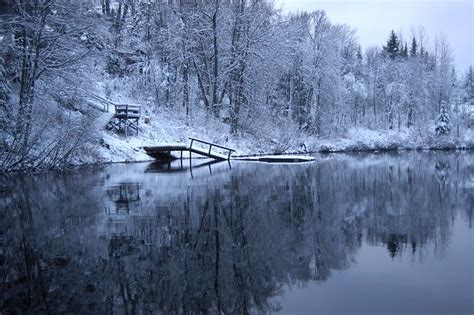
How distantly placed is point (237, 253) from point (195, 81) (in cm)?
3842

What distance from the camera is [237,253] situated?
23.7ft

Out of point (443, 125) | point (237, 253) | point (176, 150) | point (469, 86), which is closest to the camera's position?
point (237, 253)

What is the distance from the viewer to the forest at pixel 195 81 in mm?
23062

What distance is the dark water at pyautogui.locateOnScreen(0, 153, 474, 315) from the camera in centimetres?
533

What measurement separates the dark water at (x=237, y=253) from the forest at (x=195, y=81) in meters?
11.6

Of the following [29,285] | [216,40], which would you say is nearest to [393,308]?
[29,285]

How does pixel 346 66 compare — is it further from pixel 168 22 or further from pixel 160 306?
pixel 160 306

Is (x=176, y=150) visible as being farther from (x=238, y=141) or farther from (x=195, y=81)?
(x=195, y=81)

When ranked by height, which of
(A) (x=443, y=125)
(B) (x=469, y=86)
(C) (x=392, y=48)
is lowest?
(A) (x=443, y=125)

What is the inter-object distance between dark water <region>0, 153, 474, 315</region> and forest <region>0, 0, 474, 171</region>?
38.2 ft

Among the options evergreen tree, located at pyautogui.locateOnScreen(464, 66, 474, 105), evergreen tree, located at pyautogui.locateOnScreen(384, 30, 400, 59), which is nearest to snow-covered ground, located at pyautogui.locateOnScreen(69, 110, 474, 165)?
evergreen tree, located at pyautogui.locateOnScreen(384, 30, 400, 59)

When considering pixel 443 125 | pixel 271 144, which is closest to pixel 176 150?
pixel 271 144

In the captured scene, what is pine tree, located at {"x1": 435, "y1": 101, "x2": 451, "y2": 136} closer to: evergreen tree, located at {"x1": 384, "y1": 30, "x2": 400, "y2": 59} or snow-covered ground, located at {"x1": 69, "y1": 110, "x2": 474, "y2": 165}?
snow-covered ground, located at {"x1": 69, "y1": 110, "x2": 474, "y2": 165}

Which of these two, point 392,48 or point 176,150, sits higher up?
point 392,48
